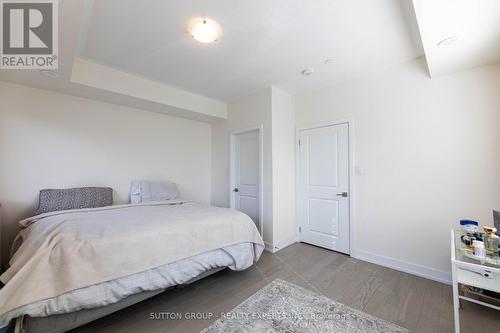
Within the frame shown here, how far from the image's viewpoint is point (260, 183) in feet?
11.2

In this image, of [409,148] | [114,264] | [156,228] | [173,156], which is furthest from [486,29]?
[173,156]

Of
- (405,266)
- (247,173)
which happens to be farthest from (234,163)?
(405,266)

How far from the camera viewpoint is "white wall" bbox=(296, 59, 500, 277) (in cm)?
212

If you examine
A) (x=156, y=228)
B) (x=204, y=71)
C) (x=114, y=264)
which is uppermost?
(x=204, y=71)

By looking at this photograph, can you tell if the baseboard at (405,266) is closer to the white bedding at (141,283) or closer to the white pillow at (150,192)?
the white bedding at (141,283)

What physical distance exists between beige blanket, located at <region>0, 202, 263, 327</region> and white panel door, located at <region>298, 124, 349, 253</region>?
4.66 feet

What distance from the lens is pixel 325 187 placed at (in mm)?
3254

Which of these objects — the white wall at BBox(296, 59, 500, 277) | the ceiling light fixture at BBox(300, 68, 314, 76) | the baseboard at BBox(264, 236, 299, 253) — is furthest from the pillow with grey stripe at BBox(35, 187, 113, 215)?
the white wall at BBox(296, 59, 500, 277)

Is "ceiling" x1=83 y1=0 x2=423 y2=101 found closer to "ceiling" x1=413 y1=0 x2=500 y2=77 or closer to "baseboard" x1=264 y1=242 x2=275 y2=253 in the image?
"ceiling" x1=413 y1=0 x2=500 y2=77

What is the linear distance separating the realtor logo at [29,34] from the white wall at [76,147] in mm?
666

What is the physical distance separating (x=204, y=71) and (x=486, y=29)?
274 cm

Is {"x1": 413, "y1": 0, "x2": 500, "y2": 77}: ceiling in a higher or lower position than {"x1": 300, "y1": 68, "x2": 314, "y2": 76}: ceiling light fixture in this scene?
lower

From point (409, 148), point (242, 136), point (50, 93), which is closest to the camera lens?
point (409, 148)

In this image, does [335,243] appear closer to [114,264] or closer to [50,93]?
[114,264]
